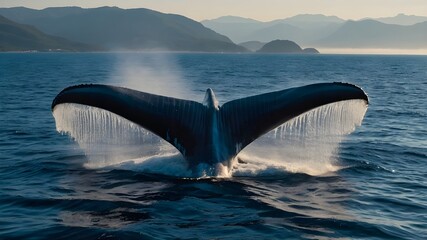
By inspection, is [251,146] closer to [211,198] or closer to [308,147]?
[308,147]

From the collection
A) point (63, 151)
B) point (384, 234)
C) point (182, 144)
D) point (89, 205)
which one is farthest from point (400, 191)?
point (63, 151)

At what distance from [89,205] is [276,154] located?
6496mm

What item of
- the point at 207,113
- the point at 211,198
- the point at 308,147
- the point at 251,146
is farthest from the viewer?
the point at 308,147

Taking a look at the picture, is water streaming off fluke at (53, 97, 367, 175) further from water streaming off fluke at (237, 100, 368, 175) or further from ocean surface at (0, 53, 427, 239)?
ocean surface at (0, 53, 427, 239)

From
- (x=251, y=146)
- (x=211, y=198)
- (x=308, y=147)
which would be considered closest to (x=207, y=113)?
(x=211, y=198)

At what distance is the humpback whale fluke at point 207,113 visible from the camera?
10367 millimetres

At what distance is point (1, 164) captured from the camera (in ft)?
43.4

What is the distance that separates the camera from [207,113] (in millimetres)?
10867

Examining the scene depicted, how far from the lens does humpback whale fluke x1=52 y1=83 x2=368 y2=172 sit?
34.0 ft

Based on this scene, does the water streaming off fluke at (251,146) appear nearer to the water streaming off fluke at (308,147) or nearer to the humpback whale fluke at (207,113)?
the water streaming off fluke at (308,147)

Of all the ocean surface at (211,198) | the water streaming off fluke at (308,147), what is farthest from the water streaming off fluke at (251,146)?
the ocean surface at (211,198)

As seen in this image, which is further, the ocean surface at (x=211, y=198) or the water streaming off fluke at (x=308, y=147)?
the water streaming off fluke at (x=308, y=147)

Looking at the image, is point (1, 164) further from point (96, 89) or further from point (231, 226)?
point (231, 226)

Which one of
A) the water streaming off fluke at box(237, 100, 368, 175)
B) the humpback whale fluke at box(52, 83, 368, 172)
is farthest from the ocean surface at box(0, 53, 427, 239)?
the humpback whale fluke at box(52, 83, 368, 172)
